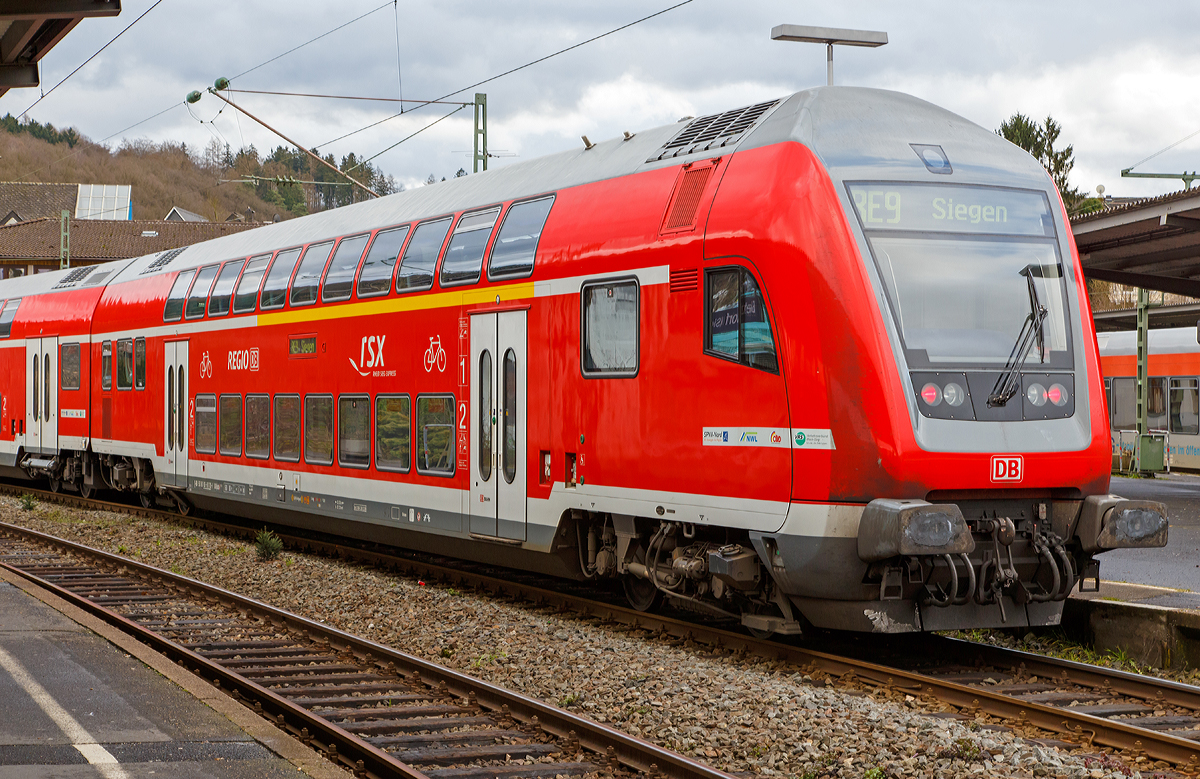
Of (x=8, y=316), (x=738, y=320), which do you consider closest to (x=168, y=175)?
(x=8, y=316)

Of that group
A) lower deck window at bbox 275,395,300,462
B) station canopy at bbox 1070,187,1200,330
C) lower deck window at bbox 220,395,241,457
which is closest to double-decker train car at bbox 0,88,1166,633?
lower deck window at bbox 275,395,300,462

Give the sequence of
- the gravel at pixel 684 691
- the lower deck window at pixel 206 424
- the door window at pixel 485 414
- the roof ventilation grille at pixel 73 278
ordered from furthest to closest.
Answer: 1. the roof ventilation grille at pixel 73 278
2. the lower deck window at pixel 206 424
3. the door window at pixel 485 414
4. the gravel at pixel 684 691

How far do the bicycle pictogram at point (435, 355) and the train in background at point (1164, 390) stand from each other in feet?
64.1

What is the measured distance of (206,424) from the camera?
55.1 ft

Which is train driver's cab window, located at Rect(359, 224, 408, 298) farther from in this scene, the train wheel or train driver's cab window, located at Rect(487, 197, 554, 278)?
the train wheel

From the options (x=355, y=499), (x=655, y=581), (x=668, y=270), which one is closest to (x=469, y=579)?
(x=355, y=499)

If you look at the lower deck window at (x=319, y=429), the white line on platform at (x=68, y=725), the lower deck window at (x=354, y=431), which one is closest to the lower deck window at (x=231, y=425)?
the lower deck window at (x=319, y=429)

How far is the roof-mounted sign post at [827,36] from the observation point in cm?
995

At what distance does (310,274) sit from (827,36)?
22.6ft

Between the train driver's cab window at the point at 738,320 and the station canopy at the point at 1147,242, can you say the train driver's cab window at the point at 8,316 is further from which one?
the train driver's cab window at the point at 738,320

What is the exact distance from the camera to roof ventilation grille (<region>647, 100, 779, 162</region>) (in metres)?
9.20

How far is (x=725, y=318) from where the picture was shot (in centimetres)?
853

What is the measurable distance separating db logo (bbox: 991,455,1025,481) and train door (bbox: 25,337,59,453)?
1813cm

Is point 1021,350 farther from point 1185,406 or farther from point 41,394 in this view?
point 1185,406
